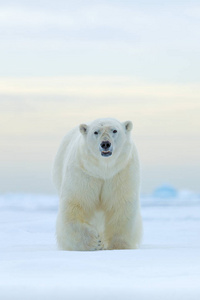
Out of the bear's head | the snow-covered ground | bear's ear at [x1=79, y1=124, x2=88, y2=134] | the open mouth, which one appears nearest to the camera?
the snow-covered ground

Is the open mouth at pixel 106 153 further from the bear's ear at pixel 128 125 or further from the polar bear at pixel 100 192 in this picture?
the bear's ear at pixel 128 125

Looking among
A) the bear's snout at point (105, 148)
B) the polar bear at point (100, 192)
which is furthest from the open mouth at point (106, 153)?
the polar bear at point (100, 192)

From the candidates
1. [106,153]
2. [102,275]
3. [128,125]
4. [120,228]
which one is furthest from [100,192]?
[102,275]

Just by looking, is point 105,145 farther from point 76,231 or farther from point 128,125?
point 76,231

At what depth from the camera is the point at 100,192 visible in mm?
5641

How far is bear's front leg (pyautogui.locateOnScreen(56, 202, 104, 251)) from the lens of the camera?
542 centimetres

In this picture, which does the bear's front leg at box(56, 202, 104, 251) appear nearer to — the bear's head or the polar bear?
the polar bear

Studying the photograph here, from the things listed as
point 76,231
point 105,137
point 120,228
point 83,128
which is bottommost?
point 76,231

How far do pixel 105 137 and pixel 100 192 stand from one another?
59 centimetres

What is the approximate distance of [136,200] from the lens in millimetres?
5812

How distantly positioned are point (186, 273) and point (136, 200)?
2.42m

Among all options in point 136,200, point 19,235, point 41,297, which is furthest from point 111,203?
point 19,235

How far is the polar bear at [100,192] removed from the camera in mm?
5469

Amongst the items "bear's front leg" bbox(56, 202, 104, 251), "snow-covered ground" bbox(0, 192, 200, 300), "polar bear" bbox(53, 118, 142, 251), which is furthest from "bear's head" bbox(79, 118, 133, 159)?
"snow-covered ground" bbox(0, 192, 200, 300)
